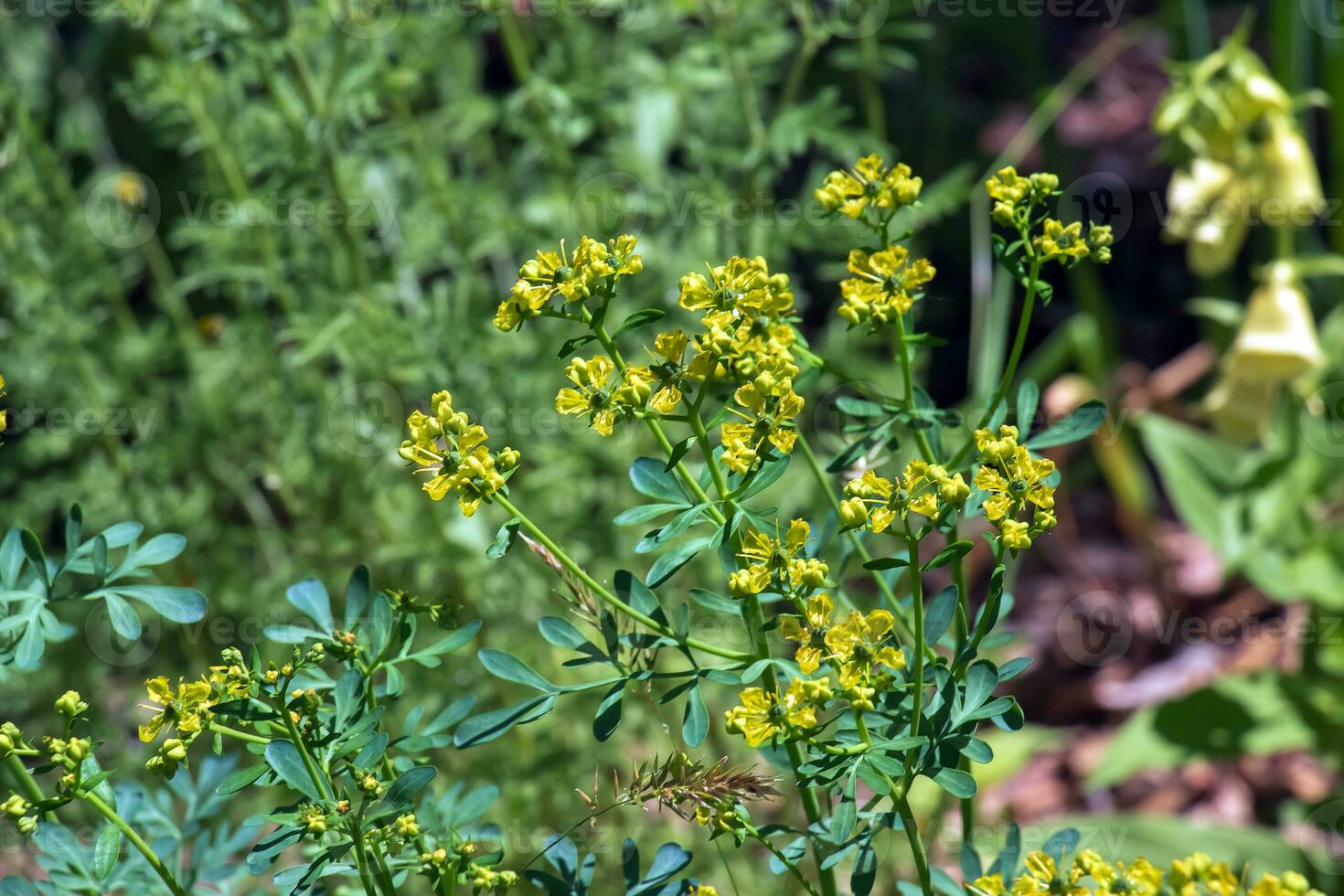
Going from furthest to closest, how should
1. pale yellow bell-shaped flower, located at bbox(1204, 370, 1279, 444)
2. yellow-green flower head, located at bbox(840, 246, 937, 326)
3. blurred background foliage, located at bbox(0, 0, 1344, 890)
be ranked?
pale yellow bell-shaped flower, located at bbox(1204, 370, 1279, 444) → blurred background foliage, located at bbox(0, 0, 1344, 890) → yellow-green flower head, located at bbox(840, 246, 937, 326)

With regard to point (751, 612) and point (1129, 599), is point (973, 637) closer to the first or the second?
point (751, 612)

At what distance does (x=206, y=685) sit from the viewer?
1.98 feet

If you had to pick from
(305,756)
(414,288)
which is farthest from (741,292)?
(414,288)

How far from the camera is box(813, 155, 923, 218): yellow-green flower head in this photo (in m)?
0.67

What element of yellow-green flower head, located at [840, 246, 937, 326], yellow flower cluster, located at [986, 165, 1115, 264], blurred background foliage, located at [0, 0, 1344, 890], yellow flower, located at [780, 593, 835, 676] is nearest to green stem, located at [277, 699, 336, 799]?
yellow flower, located at [780, 593, 835, 676]

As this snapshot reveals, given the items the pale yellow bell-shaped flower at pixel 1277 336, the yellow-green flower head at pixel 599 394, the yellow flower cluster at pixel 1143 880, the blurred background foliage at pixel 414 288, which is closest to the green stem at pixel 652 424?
the yellow-green flower head at pixel 599 394

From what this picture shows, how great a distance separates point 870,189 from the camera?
69 centimetres

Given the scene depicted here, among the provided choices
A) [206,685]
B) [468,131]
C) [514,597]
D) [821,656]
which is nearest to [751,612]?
[821,656]

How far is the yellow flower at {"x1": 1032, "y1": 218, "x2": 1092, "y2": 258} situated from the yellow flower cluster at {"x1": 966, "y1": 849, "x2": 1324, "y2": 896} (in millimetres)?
320

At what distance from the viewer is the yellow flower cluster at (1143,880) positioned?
0.54m

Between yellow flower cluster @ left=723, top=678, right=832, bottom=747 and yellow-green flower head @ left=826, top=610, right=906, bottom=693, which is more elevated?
yellow-green flower head @ left=826, top=610, right=906, bottom=693

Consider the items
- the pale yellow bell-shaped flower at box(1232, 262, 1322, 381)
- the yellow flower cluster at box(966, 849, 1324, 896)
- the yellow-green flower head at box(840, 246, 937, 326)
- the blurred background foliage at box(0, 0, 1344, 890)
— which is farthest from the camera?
the pale yellow bell-shaped flower at box(1232, 262, 1322, 381)

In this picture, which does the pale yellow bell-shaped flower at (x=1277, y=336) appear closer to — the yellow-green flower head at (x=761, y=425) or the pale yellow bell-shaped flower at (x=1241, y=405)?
the pale yellow bell-shaped flower at (x=1241, y=405)

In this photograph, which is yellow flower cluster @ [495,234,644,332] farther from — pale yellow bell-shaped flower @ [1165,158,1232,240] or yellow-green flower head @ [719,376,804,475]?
pale yellow bell-shaped flower @ [1165,158,1232,240]
